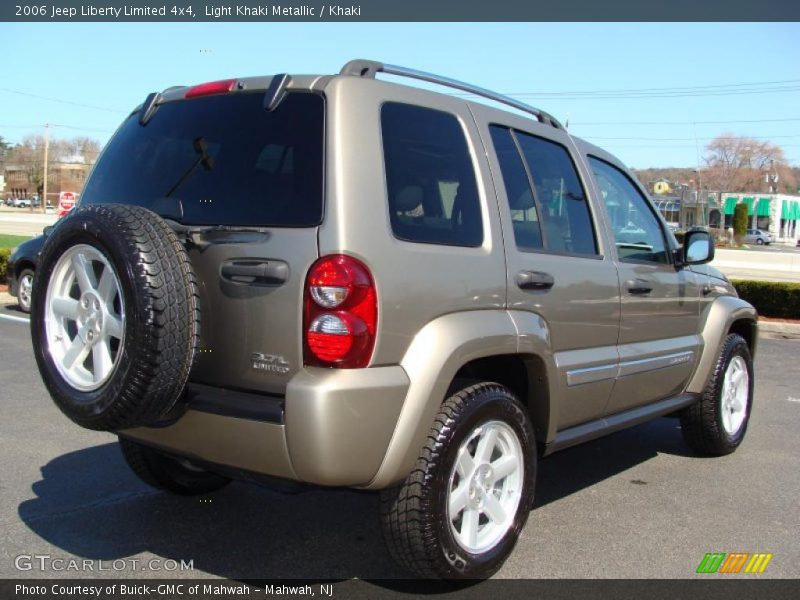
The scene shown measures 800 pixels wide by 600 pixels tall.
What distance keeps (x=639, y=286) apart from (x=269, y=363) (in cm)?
231

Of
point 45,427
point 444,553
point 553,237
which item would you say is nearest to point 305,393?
→ point 444,553

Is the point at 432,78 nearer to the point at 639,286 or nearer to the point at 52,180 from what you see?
the point at 639,286

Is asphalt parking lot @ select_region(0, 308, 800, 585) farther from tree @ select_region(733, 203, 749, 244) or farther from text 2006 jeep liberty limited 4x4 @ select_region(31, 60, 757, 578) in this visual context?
tree @ select_region(733, 203, 749, 244)

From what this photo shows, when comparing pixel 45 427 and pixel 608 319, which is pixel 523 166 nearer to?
pixel 608 319

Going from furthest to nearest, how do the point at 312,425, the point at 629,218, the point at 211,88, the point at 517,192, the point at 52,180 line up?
1. the point at 52,180
2. the point at 629,218
3. the point at 517,192
4. the point at 211,88
5. the point at 312,425

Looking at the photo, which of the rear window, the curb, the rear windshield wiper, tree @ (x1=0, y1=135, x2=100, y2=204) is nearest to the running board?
the rear window

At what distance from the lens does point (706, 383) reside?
5070 millimetres

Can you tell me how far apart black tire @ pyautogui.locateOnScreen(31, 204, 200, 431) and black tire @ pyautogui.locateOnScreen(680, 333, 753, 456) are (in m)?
3.54

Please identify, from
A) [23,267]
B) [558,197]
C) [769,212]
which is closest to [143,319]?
[558,197]

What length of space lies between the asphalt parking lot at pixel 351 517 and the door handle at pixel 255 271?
92 centimetres

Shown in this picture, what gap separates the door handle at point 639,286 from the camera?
4195 mm

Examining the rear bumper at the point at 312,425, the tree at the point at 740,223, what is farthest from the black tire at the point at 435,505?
the tree at the point at 740,223

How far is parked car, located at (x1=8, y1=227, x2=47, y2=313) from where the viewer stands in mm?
11422

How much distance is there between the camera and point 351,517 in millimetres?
4023
